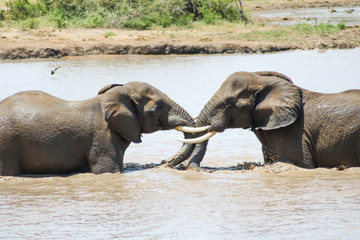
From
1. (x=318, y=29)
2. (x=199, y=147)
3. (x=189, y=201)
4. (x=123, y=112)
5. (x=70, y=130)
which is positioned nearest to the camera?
(x=189, y=201)

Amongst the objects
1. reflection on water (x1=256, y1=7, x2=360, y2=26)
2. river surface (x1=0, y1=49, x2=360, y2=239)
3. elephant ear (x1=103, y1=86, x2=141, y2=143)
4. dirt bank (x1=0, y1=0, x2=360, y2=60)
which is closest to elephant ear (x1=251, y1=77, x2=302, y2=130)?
river surface (x1=0, y1=49, x2=360, y2=239)

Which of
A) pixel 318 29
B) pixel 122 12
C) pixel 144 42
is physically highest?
pixel 122 12

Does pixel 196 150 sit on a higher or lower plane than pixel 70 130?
lower

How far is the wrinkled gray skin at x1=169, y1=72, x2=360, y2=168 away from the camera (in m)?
9.20

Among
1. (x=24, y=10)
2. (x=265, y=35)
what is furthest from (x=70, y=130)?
(x=24, y=10)

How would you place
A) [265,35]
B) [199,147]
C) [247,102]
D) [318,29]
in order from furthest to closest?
[318,29] → [265,35] → [199,147] → [247,102]

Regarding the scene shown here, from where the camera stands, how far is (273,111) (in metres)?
9.35

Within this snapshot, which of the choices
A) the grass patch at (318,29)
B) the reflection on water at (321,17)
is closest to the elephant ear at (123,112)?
the grass patch at (318,29)

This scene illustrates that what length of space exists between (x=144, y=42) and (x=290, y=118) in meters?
17.1

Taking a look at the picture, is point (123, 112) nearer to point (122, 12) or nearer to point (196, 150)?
point (196, 150)

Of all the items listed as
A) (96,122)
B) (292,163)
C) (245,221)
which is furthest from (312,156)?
(96,122)

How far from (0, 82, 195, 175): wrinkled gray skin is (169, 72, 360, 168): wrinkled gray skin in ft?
3.07

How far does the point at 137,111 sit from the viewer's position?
9.57m

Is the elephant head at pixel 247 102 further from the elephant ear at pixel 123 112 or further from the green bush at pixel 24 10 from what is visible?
the green bush at pixel 24 10
